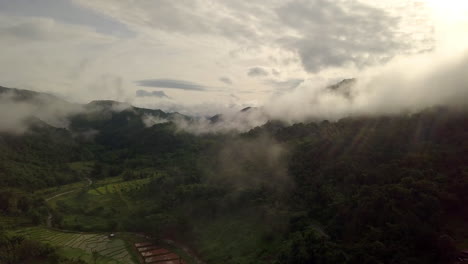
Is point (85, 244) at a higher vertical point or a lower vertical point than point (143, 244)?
higher

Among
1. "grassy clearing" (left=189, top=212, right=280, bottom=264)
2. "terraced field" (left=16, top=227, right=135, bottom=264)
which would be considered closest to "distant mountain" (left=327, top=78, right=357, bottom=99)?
"grassy clearing" (left=189, top=212, right=280, bottom=264)

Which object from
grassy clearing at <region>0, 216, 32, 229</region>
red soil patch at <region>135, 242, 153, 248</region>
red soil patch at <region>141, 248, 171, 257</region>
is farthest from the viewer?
grassy clearing at <region>0, 216, 32, 229</region>

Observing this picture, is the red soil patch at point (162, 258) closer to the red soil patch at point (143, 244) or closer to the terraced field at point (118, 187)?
the red soil patch at point (143, 244)

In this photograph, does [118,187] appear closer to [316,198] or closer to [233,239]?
[233,239]

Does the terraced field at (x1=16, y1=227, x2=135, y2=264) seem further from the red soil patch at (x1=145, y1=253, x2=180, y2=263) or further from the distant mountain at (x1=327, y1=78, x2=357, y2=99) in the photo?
the distant mountain at (x1=327, y1=78, x2=357, y2=99)

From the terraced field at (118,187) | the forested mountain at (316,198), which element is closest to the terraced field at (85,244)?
the forested mountain at (316,198)

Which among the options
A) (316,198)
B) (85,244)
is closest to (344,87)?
(316,198)
